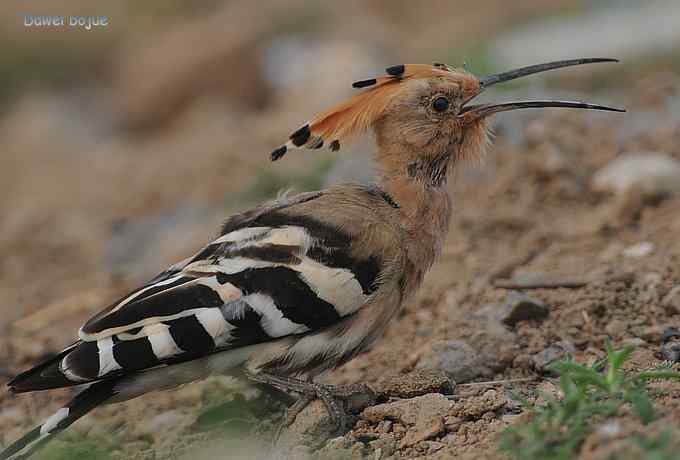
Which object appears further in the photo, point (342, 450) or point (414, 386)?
point (414, 386)

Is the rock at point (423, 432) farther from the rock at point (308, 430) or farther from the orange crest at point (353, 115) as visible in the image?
the orange crest at point (353, 115)

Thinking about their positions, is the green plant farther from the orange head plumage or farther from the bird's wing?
the orange head plumage

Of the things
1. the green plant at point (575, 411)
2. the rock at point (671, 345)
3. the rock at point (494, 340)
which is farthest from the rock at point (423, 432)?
the rock at point (671, 345)

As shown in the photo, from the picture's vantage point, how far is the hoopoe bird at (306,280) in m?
3.03

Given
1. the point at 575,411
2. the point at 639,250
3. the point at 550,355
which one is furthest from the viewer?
the point at 639,250

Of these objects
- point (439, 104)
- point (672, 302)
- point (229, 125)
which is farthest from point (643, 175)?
point (229, 125)

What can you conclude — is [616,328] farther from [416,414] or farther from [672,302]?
[416,414]

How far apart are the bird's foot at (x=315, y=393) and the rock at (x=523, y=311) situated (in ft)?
2.56

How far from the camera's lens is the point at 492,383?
3.35m

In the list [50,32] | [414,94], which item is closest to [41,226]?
[414,94]

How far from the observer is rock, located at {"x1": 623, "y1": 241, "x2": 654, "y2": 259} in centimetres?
424

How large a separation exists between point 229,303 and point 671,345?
4.85 feet

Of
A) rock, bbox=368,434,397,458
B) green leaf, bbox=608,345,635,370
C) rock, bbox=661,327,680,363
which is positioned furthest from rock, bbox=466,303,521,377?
green leaf, bbox=608,345,635,370

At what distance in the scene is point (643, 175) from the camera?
189 inches
